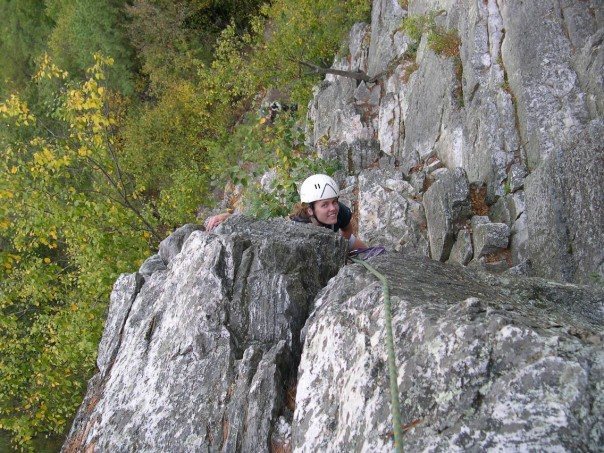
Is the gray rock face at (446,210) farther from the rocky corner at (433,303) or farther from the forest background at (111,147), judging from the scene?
the forest background at (111,147)

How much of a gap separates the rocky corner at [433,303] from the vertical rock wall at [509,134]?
4cm

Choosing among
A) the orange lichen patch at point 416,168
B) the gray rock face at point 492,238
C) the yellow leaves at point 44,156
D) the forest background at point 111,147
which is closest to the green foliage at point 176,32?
the forest background at point 111,147

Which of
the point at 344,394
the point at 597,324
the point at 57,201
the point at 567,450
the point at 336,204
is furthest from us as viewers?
the point at 57,201

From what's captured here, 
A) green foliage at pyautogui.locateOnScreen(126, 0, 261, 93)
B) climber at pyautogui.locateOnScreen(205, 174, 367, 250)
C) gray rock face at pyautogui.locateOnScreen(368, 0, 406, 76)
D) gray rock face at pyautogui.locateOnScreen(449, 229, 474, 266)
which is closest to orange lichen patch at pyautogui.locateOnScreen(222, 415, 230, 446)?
climber at pyautogui.locateOnScreen(205, 174, 367, 250)

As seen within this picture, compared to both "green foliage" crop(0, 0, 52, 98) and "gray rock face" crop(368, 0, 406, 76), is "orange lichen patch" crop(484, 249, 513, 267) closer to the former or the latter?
"gray rock face" crop(368, 0, 406, 76)

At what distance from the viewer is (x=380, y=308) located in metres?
4.94

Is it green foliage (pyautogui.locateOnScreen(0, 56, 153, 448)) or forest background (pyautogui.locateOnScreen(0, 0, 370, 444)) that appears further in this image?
forest background (pyautogui.locateOnScreen(0, 0, 370, 444))

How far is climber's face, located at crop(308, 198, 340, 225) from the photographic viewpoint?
312 inches

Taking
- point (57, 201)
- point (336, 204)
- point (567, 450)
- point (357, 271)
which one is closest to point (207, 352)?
point (357, 271)

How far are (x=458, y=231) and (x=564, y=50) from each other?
3559 millimetres

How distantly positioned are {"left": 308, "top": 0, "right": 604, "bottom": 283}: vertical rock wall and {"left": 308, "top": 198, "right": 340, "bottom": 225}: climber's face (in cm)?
300

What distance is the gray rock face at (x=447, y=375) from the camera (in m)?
3.64

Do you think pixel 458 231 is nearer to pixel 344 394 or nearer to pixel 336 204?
pixel 336 204

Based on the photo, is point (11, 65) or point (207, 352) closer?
point (207, 352)
